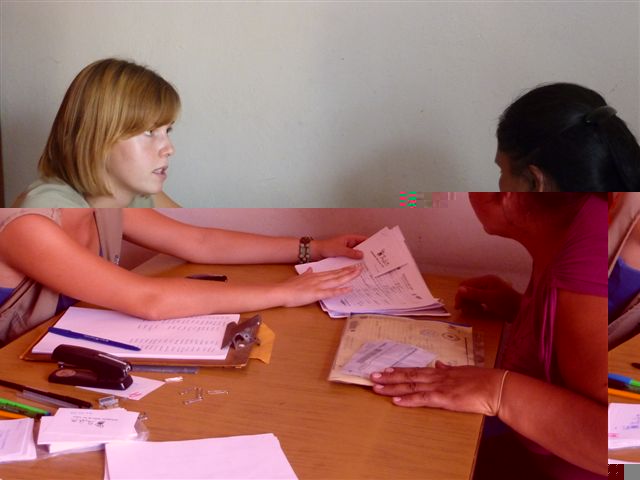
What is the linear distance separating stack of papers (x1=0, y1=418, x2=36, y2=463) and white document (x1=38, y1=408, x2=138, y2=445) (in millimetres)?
15

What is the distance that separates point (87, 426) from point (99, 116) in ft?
1.13

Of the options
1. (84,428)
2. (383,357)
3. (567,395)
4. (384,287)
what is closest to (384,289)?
(384,287)

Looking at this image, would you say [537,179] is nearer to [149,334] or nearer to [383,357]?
[383,357]

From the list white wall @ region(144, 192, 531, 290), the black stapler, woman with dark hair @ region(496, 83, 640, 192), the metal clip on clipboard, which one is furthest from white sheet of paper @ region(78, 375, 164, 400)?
woman with dark hair @ region(496, 83, 640, 192)

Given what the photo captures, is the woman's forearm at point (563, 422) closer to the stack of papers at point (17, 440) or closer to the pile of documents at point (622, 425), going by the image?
the pile of documents at point (622, 425)

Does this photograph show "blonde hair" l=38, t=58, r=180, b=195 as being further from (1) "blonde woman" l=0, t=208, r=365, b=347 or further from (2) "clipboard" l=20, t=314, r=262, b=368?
(2) "clipboard" l=20, t=314, r=262, b=368

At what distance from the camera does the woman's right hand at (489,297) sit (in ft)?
3.01

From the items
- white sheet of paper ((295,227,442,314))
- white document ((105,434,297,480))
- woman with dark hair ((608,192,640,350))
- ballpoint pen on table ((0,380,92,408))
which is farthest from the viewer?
white sheet of paper ((295,227,442,314))

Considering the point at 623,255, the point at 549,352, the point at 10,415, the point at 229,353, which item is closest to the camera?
the point at 623,255

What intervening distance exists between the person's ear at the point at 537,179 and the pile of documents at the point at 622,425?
0.24 meters

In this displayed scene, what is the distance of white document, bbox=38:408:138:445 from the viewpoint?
87cm

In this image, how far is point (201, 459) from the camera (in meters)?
0.86

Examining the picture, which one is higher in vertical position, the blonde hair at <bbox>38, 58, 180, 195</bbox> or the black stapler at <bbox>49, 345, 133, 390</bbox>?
the blonde hair at <bbox>38, 58, 180, 195</bbox>

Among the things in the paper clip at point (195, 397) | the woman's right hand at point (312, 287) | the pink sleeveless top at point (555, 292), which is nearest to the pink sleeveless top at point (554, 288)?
the pink sleeveless top at point (555, 292)
